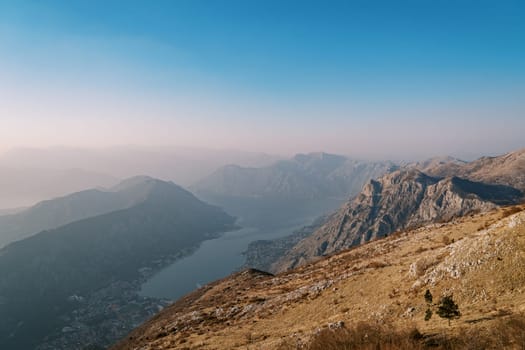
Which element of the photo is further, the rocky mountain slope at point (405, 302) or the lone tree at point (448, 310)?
the lone tree at point (448, 310)

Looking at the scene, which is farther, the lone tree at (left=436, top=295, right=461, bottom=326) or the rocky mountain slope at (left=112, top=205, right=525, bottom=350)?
the lone tree at (left=436, top=295, right=461, bottom=326)

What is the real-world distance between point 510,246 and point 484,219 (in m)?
19.8

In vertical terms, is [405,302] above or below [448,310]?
below

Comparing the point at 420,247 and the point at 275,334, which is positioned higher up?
the point at 420,247

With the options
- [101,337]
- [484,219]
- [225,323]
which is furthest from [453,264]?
[101,337]

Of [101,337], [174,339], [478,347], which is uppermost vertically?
[478,347]

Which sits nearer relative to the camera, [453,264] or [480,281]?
[480,281]

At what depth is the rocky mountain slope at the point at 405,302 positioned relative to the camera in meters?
14.2

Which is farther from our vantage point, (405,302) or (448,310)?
(405,302)

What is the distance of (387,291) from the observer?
23.9 meters

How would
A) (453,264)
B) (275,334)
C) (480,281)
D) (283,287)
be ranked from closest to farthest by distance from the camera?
1. (480,281)
2. (453,264)
3. (275,334)
4. (283,287)

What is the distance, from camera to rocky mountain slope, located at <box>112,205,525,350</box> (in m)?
14.2

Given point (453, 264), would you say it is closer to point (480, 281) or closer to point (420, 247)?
point (480, 281)

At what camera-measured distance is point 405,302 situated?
20.0 metres
